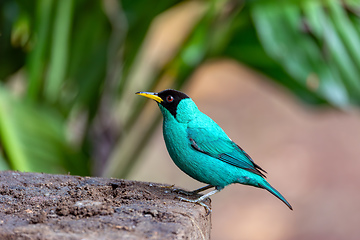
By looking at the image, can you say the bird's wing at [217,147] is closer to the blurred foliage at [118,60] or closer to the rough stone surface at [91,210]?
the rough stone surface at [91,210]

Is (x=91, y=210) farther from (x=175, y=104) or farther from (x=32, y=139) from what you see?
(x=32, y=139)

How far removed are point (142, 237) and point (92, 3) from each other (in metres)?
3.40

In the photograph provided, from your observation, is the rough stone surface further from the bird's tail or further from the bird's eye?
the bird's eye

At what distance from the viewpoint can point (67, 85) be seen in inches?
208

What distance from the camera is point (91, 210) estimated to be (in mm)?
1906

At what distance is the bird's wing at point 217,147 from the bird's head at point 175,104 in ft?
0.22

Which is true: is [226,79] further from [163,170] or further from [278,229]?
[278,229]

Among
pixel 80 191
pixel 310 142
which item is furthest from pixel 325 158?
pixel 80 191

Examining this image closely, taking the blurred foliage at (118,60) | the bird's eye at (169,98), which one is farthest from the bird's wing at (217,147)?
the blurred foliage at (118,60)

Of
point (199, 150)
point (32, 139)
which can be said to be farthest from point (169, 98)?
point (32, 139)

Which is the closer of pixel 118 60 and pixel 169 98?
pixel 169 98

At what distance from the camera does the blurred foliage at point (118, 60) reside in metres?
4.11

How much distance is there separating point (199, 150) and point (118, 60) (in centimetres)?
293

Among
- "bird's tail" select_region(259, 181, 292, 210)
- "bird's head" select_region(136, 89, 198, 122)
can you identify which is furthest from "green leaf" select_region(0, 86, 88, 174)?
"bird's tail" select_region(259, 181, 292, 210)
